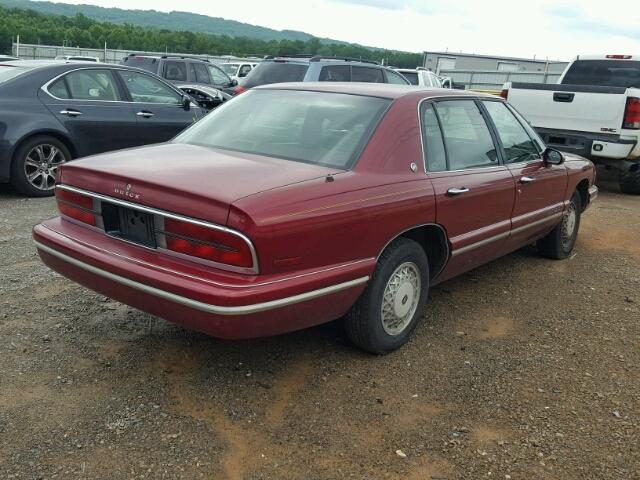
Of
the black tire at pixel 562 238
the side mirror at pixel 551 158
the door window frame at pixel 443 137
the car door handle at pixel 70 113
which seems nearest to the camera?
the door window frame at pixel 443 137

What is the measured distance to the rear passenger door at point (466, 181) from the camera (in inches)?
150

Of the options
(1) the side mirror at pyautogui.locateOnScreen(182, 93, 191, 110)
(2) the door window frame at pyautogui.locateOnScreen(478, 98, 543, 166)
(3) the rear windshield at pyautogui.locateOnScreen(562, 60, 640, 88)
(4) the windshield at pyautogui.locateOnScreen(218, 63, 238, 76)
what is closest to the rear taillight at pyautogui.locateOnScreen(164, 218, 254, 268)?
(2) the door window frame at pyautogui.locateOnScreen(478, 98, 543, 166)

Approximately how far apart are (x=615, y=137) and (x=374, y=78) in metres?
4.73

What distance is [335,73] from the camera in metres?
10.9

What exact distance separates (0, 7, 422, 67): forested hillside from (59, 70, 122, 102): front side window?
35087 millimetres

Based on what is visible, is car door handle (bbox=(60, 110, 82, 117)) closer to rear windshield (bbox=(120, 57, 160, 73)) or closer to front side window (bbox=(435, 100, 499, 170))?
front side window (bbox=(435, 100, 499, 170))

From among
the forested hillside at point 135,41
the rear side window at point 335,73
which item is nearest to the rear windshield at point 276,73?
the rear side window at point 335,73

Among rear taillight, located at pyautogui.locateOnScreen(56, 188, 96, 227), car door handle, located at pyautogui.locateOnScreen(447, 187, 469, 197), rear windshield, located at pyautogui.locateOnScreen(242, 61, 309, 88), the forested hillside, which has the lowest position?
rear taillight, located at pyautogui.locateOnScreen(56, 188, 96, 227)

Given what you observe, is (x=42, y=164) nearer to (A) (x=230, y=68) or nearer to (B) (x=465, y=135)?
(B) (x=465, y=135)

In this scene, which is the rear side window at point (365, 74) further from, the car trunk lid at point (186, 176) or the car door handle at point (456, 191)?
the car trunk lid at point (186, 176)

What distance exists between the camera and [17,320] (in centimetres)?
381

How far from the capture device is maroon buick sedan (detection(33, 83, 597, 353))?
2.80 m

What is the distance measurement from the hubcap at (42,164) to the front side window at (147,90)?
1277 millimetres

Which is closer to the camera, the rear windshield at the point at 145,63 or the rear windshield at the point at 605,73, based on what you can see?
the rear windshield at the point at 605,73
